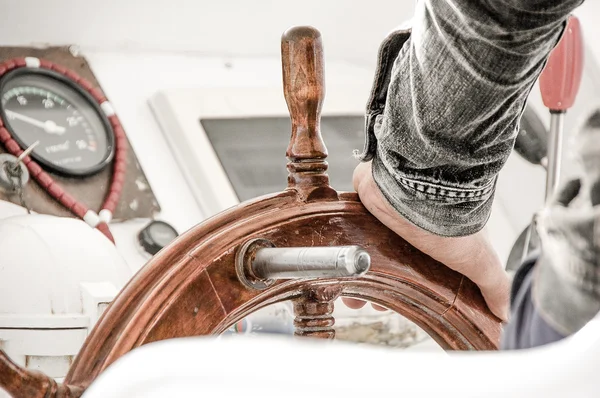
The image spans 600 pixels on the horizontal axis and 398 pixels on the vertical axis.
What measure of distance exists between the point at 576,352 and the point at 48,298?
96cm

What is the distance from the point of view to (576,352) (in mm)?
203

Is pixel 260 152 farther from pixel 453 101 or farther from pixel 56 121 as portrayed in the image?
pixel 453 101

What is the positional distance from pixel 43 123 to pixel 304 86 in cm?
90

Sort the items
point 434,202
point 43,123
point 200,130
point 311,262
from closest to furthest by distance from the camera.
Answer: point 311,262
point 434,202
point 43,123
point 200,130

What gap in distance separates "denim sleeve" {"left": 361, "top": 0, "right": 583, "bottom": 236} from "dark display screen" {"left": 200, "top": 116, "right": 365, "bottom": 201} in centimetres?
95

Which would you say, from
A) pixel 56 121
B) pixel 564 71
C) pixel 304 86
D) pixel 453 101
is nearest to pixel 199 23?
pixel 56 121

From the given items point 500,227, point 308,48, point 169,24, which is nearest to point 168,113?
point 169,24

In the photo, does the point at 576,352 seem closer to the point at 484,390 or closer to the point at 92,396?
the point at 484,390

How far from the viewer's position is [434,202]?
2.13ft

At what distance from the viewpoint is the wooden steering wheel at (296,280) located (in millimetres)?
562

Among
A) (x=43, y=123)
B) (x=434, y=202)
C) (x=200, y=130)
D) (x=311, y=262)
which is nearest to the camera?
(x=311, y=262)

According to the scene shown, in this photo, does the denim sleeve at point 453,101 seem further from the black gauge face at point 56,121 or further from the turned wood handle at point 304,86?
the black gauge face at point 56,121

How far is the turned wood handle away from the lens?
0.66 m

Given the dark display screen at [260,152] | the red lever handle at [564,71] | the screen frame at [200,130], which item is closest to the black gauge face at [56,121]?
the screen frame at [200,130]
